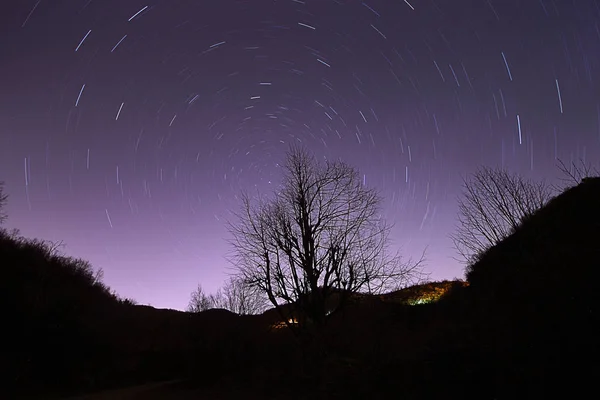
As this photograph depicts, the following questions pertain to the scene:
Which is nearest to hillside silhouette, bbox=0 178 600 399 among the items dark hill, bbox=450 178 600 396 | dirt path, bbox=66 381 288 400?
dark hill, bbox=450 178 600 396

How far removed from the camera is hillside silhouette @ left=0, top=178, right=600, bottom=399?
6176 millimetres

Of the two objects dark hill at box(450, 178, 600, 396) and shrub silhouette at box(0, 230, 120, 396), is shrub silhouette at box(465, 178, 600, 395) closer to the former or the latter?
dark hill at box(450, 178, 600, 396)

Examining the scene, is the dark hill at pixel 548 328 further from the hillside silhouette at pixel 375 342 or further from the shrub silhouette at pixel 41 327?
the shrub silhouette at pixel 41 327

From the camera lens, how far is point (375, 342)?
33.8 feet

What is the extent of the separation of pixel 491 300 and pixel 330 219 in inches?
249

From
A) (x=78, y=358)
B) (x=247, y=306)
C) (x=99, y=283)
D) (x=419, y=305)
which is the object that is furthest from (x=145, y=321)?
(x=419, y=305)

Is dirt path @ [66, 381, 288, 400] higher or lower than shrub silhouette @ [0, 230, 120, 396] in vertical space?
lower

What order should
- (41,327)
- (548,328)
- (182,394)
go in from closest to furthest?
(548,328), (182,394), (41,327)

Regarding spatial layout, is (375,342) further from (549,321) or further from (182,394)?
(182,394)

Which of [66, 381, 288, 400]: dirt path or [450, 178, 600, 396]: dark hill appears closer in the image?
[450, 178, 600, 396]: dark hill

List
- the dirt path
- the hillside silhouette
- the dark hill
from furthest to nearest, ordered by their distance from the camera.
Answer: the dirt path
the hillside silhouette
the dark hill

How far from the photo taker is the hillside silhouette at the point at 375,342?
20.3ft

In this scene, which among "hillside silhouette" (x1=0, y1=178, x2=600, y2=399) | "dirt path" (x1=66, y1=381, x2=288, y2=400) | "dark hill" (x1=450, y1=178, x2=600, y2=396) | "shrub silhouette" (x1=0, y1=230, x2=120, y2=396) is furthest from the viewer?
"shrub silhouette" (x1=0, y1=230, x2=120, y2=396)

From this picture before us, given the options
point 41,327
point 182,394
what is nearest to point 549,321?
point 182,394
